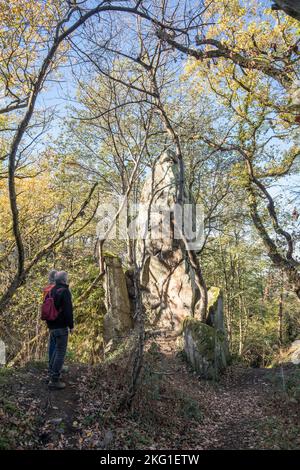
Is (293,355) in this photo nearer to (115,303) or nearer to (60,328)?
(115,303)

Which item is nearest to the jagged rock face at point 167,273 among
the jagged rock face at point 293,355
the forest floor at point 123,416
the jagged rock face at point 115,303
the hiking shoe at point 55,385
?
the jagged rock face at point 115,303

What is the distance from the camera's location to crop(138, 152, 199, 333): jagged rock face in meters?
12.2

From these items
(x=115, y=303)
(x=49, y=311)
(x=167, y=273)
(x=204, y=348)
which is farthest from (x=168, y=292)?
(x=49, y=311)

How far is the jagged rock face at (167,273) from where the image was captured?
40.1 feet

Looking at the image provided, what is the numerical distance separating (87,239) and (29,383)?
13.6 m

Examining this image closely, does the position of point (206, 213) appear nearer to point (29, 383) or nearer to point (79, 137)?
point (79, 137)

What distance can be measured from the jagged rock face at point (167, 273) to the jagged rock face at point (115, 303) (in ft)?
3.11

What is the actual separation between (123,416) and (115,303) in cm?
689

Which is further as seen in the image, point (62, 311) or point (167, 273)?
point (167, 273)

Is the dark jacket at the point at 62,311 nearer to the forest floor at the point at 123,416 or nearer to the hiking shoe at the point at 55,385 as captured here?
the hiking shoe at the point at 55,385

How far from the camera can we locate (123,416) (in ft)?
17.1

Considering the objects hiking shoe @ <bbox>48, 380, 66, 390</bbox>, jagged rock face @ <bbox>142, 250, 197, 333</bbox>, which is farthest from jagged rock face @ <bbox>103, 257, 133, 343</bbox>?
hiking shoe @ <bbox>48, 380, 66, 390</bbox>

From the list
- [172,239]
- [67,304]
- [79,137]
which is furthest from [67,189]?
[67,304]

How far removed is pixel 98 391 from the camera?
5.65 m
